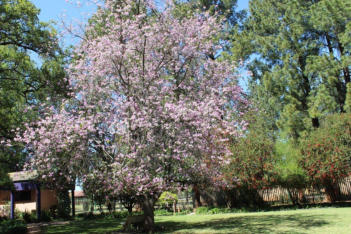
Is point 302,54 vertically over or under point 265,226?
over

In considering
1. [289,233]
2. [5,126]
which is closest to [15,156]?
[5,126]

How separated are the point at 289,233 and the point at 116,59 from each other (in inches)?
309

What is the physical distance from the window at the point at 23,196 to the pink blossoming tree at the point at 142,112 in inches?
666

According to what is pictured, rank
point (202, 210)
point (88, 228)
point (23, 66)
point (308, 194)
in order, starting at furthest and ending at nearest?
point (202, 210) → point (308, 194) → point (88, 228) → point (23, 66)

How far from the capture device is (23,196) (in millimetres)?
25703

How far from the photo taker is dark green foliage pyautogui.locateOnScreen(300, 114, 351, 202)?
14.8m

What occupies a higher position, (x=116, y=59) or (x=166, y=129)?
(x=116, y=59)

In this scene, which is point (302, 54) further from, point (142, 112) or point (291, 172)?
point (142, 112)

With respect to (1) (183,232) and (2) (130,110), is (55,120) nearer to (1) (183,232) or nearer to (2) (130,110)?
(2) (130,110)

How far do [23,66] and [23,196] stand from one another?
1590 centimetres

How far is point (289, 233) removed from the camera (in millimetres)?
8789

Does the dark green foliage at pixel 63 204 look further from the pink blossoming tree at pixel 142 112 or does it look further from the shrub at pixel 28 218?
the pink blossoming tree at pixel 142 112

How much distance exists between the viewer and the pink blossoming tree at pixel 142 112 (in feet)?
31.4

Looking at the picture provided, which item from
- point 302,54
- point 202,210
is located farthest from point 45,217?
point 302,54
